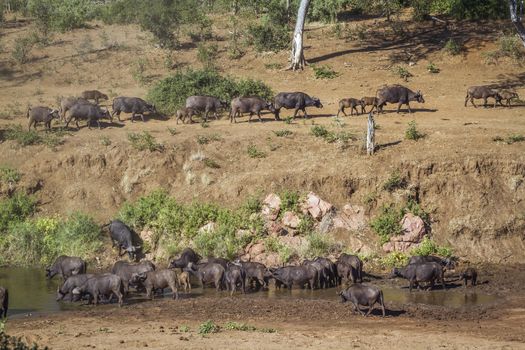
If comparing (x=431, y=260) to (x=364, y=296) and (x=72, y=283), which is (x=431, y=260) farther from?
(x=72, y=283)

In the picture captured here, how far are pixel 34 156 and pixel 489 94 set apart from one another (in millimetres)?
17928

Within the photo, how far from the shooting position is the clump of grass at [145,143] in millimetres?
28812

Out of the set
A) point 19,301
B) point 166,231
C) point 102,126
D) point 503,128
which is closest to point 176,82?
point 102,126

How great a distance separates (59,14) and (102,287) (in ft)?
104

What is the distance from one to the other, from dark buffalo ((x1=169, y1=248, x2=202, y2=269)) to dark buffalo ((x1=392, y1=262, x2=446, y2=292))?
587cm

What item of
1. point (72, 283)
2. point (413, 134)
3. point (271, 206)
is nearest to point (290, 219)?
point (271, 206)

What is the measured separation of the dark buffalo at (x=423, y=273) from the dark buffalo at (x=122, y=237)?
8052 mm

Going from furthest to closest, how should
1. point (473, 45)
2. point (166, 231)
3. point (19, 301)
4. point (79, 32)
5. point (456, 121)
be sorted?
point (79, 32)
point (473, 45)
point (456, 121)
point (166, 231)
point (19, 301)

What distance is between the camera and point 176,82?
3525 cm

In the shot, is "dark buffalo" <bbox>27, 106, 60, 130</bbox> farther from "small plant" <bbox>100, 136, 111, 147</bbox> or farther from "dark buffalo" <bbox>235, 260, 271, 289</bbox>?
"dark buffalo" <bbox>235, 260, 271, 289</bbox>

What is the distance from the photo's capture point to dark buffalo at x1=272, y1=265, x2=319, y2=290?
21859 mm

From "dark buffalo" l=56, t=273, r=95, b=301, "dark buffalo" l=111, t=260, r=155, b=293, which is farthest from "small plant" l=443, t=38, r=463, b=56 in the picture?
"dark buffalo" l=56, t=273, r=95, b=301

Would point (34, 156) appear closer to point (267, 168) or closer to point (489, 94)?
point (267, 168)

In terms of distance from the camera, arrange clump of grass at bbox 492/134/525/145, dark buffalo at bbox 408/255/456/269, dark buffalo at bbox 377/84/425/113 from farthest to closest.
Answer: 1. dark buffalo at bbox 377/84/425/113
2. clump of grass at bbox 492/134/525/145
3. dark buffalo at bbox 408/255/456/269
